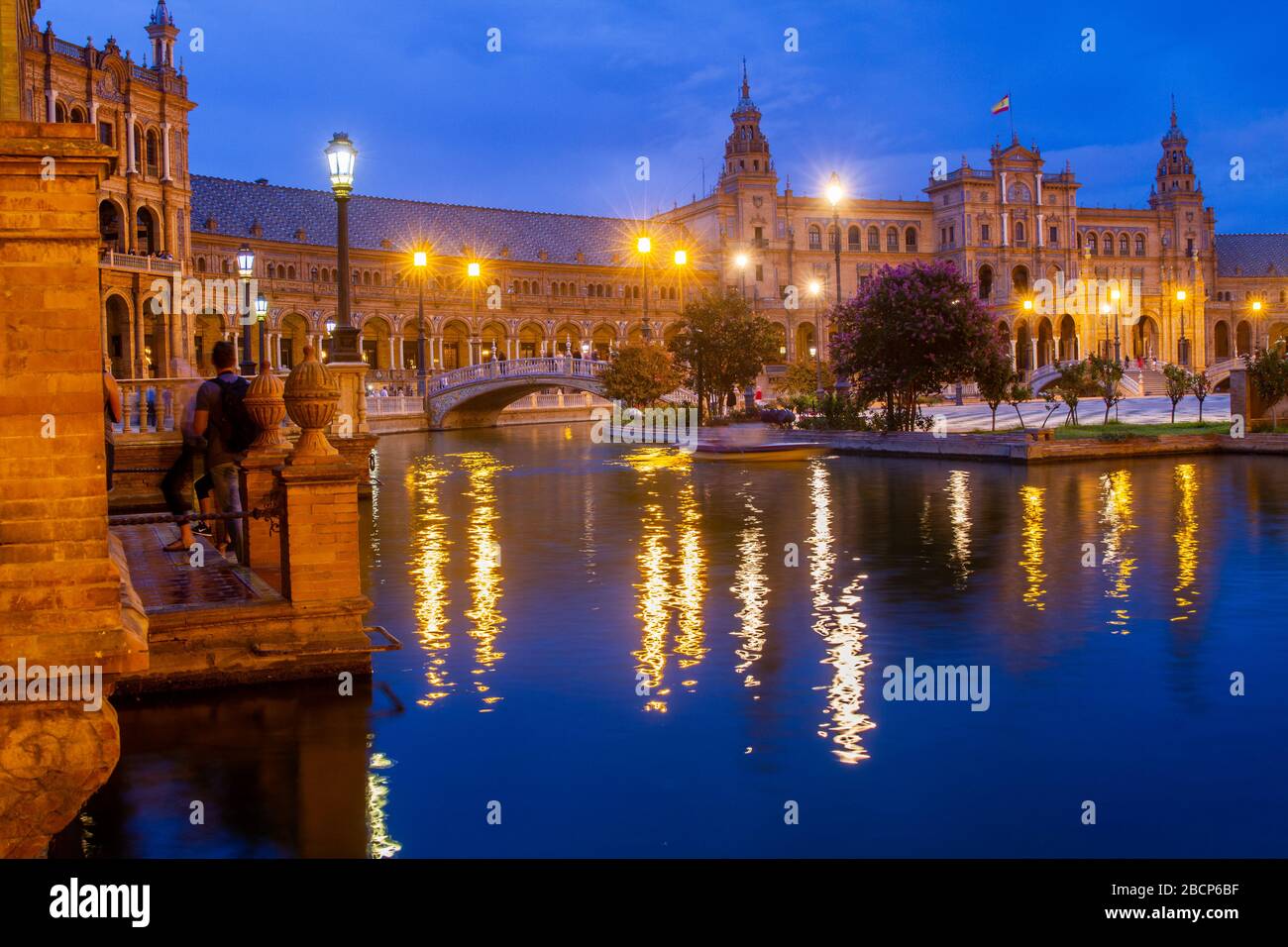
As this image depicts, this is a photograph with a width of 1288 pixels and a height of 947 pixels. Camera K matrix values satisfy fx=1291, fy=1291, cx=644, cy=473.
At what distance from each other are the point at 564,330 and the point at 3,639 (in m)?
85.3

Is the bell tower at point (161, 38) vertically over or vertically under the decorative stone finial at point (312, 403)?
over

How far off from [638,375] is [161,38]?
27.6 meters

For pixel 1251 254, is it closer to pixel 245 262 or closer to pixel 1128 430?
pixel 1128 430

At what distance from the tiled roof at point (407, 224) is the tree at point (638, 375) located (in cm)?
3039

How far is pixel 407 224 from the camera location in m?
86.8

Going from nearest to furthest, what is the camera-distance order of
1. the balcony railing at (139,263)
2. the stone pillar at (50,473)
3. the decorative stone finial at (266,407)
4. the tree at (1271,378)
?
the stone pillar at (50,473), the decorative stone finial at (266,407), the tree at (1271,378), the balcony railing at (139,263)

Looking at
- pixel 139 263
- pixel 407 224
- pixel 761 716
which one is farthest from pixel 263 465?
pixel 407 224

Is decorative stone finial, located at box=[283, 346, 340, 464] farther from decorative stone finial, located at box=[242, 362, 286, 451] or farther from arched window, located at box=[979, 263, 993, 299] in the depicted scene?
arched window, located at box=[979, 263, 993, 299]

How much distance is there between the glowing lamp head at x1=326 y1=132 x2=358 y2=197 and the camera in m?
16.8

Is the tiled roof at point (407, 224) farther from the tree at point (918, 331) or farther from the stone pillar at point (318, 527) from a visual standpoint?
the stone pillar at point (318, 527)

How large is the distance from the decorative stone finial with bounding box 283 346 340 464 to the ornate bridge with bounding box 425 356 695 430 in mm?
44753

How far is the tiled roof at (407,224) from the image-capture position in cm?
7538

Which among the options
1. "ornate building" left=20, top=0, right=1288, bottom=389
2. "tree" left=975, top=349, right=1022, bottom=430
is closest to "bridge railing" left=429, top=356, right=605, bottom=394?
"ornate building" left=20, top=0, right=1288, bottom=389

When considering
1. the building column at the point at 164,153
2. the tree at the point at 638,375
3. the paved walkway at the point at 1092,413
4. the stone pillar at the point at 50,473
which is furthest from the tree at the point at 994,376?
the building column at the point at 164,153
